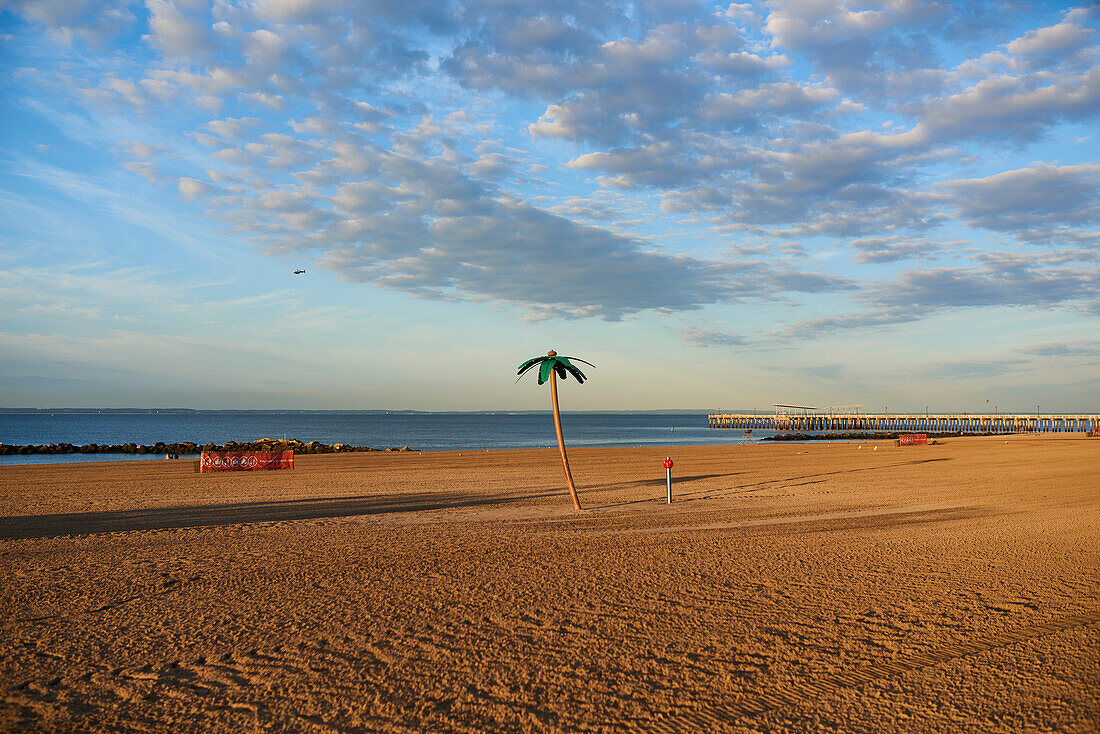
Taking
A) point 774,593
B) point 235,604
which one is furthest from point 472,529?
point 774,593

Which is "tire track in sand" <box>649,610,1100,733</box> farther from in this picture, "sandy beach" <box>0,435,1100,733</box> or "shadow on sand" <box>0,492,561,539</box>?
"shadow on sand" <box>0,492,561,539</box>

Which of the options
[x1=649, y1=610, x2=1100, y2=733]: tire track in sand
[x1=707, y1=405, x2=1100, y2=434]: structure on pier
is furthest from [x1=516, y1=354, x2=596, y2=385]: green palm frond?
[x1=707, y1=405, x2=1100, y2=434]: structure on pier

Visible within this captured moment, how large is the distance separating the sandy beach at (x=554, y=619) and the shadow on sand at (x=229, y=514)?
0.15 metres

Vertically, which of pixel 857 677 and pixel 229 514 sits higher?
pixel 857 677

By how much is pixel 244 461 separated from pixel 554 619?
964 inches

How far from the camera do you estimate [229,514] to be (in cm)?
1502

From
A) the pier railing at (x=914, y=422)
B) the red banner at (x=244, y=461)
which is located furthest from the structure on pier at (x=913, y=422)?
the red banner at (x=244, y=461)

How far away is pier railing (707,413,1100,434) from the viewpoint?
367 feet

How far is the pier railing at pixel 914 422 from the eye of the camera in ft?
367

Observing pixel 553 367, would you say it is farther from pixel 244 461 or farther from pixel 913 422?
pixel 913 422

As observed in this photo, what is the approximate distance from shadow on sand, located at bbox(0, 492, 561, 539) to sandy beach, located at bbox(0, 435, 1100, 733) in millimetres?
148

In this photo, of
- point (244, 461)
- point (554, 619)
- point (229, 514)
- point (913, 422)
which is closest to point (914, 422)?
point (913, 422)

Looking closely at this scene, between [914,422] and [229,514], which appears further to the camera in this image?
[914,422]

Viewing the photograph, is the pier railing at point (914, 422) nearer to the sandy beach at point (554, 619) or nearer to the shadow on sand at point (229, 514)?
the shadow on sand at point (229, 514)
